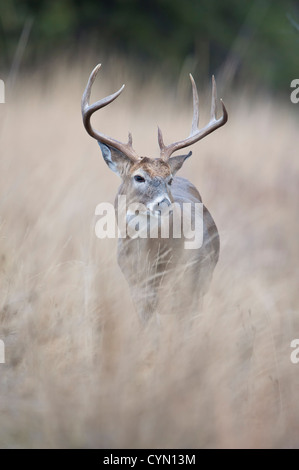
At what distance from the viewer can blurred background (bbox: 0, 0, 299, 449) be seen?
3066mm

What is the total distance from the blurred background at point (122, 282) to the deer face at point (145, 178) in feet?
1.26

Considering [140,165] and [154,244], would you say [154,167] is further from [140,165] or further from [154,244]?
[154,244]

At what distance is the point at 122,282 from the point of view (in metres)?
4.07

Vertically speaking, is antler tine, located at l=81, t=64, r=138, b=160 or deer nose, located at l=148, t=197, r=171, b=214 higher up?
antler tine, located at l=81, t=64, r=138, b=160

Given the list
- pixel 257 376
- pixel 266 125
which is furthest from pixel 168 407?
pixel 266 125

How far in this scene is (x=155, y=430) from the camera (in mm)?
2926

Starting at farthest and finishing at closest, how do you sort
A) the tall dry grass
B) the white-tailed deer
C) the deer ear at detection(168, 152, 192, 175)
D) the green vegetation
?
the green vegetation < the deer ear at detection(168, 152, 192, 175) < the white-tailed deer < the tall dry grass

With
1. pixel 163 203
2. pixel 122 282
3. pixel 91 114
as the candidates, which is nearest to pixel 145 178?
pixel 163 203

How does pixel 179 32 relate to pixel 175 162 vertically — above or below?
above

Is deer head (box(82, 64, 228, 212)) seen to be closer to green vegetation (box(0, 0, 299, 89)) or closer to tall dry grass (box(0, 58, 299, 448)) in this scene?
tall dry grass (box(0, 58, 299, 448))

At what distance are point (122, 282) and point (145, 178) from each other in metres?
0.75

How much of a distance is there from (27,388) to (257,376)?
1.05 meters

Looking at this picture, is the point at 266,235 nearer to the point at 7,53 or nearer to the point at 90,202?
the point at 90,202

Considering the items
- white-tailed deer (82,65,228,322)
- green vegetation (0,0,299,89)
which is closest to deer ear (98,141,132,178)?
white-tailed deer (82,65,228,322)
